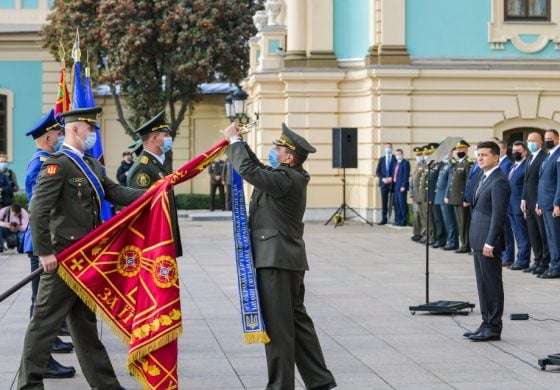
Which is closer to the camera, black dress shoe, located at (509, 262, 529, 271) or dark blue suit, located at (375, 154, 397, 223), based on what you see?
black dress shoe, located at (509, 262, 529, 271)

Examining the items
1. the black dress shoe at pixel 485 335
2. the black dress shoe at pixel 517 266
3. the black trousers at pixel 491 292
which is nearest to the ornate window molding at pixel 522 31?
the black dress shoe at pixel 517 266

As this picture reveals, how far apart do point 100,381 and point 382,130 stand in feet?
70.3

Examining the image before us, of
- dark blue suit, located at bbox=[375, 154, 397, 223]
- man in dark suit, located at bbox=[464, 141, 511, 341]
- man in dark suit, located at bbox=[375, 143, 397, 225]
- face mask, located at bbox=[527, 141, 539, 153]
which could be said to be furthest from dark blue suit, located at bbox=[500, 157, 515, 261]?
dark blue suit, located at bbox=[375, 154, 397, 223]

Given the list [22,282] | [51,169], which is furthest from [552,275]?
[22,282]

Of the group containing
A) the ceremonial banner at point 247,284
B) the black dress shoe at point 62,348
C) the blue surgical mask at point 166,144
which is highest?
the blue surgical mask at point 166,144

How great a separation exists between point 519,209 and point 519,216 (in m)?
0.12

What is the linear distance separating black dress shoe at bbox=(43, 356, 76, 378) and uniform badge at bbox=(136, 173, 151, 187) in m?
1.69

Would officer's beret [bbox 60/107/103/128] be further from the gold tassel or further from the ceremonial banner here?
the gold tassel

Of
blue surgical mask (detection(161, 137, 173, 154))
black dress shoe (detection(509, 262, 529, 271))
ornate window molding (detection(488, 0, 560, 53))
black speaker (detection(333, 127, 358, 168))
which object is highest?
ornate window molding (detection(488, 0, 560, 53))

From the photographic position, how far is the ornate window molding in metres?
30.1

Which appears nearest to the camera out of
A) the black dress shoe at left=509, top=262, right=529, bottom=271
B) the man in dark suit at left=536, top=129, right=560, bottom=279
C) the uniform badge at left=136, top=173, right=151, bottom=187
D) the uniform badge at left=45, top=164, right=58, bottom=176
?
the uniform badge at left=45, top=164, right=58, bottom=176

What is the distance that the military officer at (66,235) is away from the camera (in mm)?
8836

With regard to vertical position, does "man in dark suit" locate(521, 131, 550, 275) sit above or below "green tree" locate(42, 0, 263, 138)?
below

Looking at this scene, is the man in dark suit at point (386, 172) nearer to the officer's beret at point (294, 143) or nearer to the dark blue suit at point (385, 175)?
the dark blue suit at point (385, 175)
